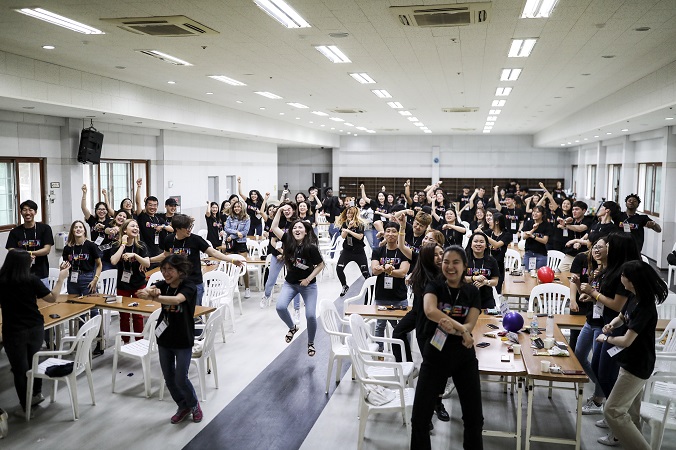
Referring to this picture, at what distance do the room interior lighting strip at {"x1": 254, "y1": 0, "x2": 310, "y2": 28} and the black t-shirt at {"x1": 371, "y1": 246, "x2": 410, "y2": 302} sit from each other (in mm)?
2812

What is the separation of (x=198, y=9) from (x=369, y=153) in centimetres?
2466

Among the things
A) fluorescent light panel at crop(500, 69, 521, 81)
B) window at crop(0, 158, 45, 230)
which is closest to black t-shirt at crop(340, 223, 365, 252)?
fluorescent light panel at crop(500, 69, 521, 81)

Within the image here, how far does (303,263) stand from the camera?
24.1 ft

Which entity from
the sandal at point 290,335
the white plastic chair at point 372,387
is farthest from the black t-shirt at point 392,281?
the white plastic chair at point 372,387

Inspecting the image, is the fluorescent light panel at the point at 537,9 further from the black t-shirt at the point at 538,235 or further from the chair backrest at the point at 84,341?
the chair backrest at the point at 84,341

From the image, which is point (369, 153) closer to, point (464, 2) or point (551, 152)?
point (551, 152)

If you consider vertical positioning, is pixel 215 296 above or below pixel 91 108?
below

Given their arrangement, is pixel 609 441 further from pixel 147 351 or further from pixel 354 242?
pixel 354 242

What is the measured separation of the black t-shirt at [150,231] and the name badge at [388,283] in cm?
490

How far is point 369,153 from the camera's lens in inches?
1193

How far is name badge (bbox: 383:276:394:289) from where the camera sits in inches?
264

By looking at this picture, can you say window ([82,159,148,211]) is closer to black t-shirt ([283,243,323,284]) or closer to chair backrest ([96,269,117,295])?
chair backrest ([96,269,117,295])

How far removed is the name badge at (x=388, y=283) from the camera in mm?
6695

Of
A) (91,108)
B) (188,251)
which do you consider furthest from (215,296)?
(91,108)
